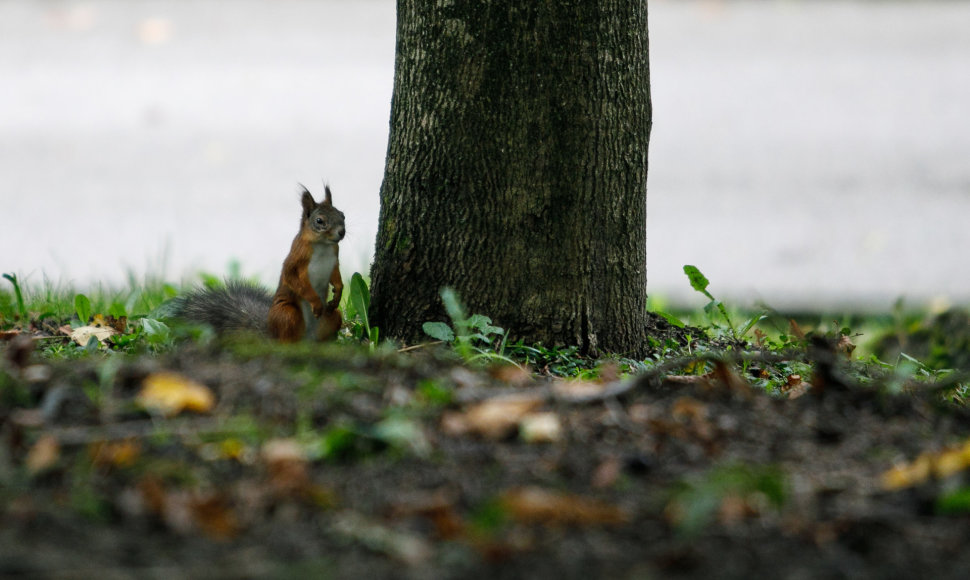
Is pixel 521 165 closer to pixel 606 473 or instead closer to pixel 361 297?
pixel 361 297

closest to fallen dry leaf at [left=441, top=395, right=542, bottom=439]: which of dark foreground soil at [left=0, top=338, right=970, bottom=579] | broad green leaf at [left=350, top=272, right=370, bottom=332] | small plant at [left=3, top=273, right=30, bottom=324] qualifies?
dark foreground soil at [left=0, top=338, right=970, bottom=579]

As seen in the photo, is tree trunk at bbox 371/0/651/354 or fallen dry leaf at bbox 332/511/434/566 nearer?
fallen dry leaf at bbox 332/511/434/566

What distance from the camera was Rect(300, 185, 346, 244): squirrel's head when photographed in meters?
3.98

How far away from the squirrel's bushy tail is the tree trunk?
673 mm

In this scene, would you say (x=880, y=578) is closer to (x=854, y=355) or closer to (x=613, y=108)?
(x=613, y=108)

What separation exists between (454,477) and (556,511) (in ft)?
0.89

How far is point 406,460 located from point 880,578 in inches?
37.2

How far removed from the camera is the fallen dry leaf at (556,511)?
69.8 inches

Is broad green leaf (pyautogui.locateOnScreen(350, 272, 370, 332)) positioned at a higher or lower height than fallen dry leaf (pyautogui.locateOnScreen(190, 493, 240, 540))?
higher

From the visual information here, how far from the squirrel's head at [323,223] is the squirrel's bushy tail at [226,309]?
491 mm

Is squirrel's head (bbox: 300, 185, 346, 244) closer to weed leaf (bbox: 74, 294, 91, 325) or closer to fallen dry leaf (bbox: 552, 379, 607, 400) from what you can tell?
weed leaf (bbox: 74, 294, 91, 325)

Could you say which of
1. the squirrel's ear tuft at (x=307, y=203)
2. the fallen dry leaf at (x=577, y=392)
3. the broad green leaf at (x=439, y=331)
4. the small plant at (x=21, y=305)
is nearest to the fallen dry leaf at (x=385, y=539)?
the fallen dry leaf at (x=577, y=392)

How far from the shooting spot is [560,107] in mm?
3752

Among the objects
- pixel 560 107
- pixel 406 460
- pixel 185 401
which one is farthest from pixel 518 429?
pixel 560 107
